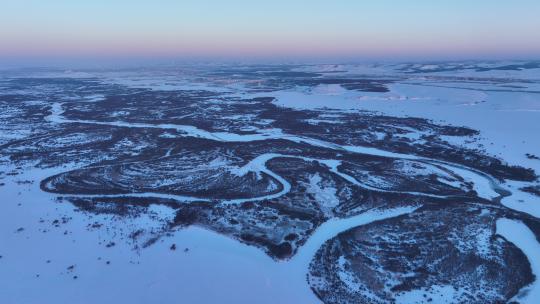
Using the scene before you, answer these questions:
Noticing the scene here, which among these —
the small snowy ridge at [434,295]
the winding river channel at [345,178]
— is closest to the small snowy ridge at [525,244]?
the winding river channel at [345,178]

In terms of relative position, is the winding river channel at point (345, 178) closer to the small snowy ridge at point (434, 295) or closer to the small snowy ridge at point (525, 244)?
the small snowy ridge at point (525, 244)

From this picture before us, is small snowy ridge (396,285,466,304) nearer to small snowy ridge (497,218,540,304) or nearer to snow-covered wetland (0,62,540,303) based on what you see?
snow-covered wetland (0,62,540,303)

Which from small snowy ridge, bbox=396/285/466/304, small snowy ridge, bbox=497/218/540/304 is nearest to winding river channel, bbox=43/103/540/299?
small snowy ridge, bbox=497/218/540/304

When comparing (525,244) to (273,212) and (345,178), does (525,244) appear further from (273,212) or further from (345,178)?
(273,212)

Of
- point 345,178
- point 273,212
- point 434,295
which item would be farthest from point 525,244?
point 273,212

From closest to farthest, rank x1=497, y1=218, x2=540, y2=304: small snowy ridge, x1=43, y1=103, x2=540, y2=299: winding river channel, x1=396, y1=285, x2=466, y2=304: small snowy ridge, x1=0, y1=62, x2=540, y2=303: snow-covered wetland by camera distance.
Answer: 1. x1=396, y1=285, x2=466, y2=304: small snowy ridge
2. x1=497, y1=218, x2=540, y2=304: small snowy ridge
3. x1=0, y1=62, x2=540, y2=303: snow-covered wetland
4. x1=43, y1=103, x2=540, y2=299: winding river channel
